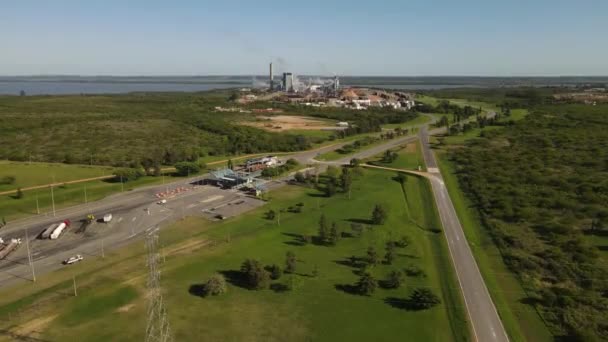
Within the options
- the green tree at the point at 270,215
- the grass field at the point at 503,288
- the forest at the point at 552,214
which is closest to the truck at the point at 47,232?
the green tree at the point at 270,215

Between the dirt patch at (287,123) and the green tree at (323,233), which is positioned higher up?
the dirt patch at (287,123)

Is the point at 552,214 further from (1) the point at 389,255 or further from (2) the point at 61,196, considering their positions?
(2) the point at 61,196

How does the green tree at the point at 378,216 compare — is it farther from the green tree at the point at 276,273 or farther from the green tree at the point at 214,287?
the green tree at the point at 214,287

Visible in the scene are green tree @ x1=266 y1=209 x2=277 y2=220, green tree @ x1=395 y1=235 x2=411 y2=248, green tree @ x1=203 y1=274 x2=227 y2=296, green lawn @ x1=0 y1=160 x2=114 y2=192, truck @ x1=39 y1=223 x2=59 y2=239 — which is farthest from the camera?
green lawn @ x1=0 y1=160 x2=114 y2=192

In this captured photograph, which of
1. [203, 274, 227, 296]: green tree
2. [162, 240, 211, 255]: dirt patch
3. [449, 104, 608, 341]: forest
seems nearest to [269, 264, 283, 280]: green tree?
[203, 274, 227, 296]: green tree

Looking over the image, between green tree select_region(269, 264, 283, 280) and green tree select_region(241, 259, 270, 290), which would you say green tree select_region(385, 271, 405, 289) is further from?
green tree select_region(241, 259, 270, 290)

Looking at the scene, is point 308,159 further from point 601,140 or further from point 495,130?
point 601,140

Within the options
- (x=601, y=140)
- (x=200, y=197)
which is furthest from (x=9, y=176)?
(x=601, y=140)
